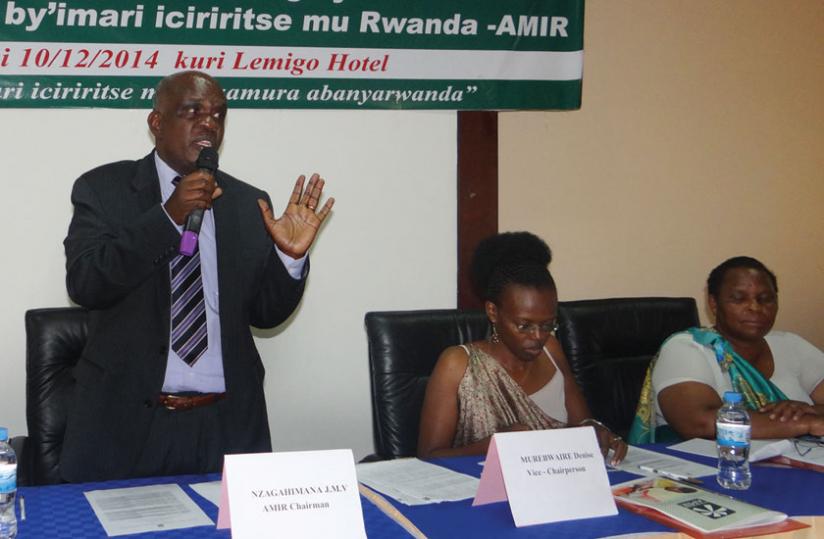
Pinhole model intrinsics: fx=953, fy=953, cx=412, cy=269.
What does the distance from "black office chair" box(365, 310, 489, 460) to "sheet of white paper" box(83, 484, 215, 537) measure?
0.79m

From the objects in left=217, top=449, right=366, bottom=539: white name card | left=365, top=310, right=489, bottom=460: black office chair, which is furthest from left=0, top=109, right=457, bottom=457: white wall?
left=217, top=449, right=366, bottom=539: white name card

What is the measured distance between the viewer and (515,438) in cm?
179

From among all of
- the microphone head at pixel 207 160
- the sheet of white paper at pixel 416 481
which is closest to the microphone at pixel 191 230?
the microphone head at pixel 207 160

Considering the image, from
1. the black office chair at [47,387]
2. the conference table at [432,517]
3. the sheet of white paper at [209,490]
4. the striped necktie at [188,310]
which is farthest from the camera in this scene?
the black office chair at [47,387]

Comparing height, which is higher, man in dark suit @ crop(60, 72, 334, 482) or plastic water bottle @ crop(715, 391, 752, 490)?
man in dark suit @ crop(60, 72, 334, 482)

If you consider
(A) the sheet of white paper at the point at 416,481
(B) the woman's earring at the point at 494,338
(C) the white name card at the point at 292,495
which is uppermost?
(B) the woman's earring at the point at 494,338

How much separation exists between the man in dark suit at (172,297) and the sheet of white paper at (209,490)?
0.33 m

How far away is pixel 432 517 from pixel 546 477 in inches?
8.9

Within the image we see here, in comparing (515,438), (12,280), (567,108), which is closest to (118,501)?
(515,438)

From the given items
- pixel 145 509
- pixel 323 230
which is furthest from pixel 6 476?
pixel 323 230

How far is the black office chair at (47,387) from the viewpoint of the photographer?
2.51 metres

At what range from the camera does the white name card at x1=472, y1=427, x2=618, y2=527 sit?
1742 millimetres

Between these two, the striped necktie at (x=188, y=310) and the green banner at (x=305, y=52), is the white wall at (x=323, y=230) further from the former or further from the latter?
the striped necktie at (x=188, y=310)

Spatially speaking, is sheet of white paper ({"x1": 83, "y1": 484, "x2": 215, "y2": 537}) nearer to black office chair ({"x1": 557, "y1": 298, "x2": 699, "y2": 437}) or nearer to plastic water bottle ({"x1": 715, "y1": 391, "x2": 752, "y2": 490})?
plastic water bottle ({"x1": 715, "y1": 391, "x2": 752, "y2": 490})
